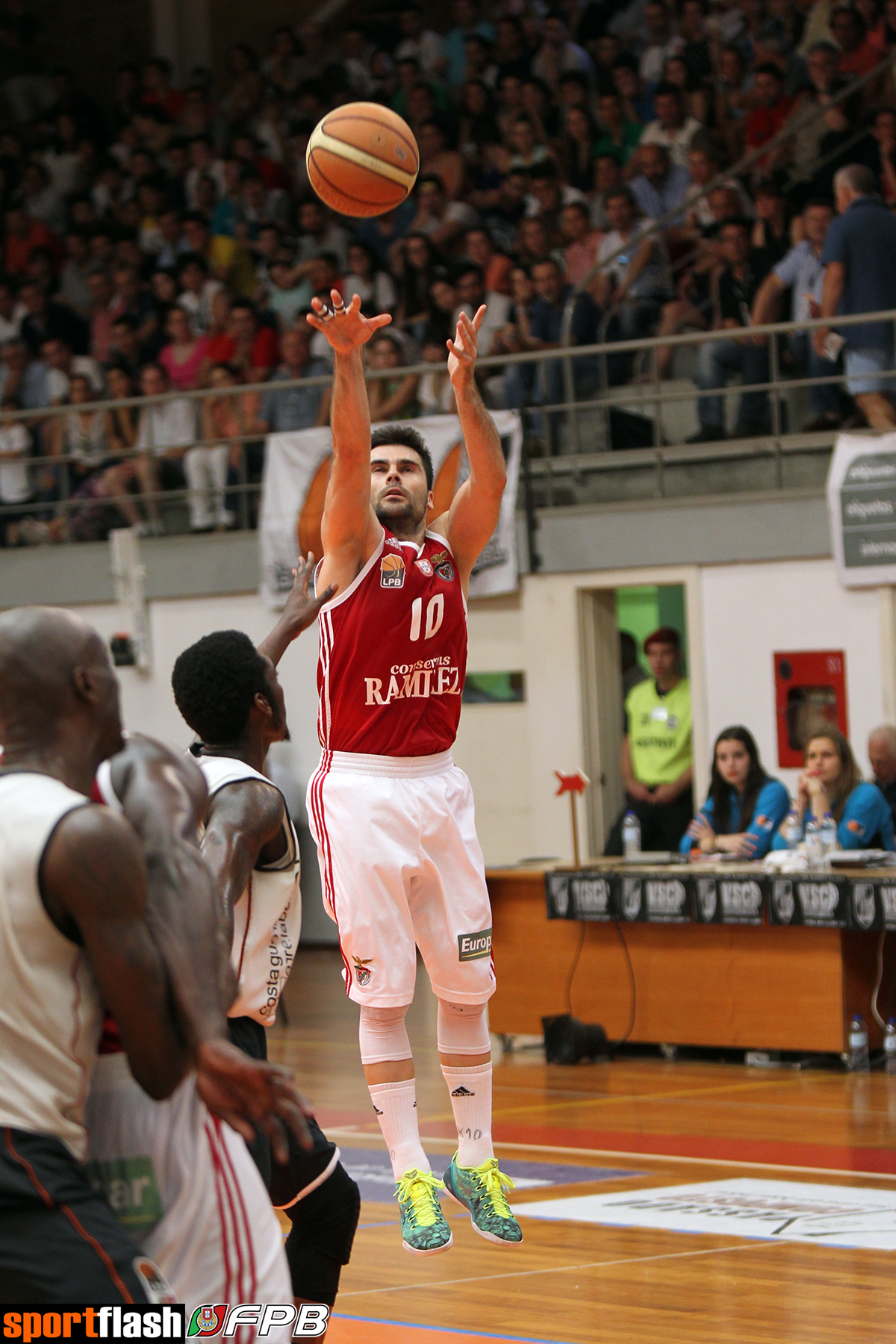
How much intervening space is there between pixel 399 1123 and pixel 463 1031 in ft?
1.14

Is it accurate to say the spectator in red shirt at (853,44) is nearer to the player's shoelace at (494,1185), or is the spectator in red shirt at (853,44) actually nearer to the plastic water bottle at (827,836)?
the plastic water bottle at (827,836)

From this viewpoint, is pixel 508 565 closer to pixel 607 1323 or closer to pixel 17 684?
pixel 607 1323

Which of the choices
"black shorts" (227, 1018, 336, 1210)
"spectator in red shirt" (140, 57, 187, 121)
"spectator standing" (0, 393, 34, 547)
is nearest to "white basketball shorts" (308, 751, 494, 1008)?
"black shorts" (227, 1018, 336, 1210)

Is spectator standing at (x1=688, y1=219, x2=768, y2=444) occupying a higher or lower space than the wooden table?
higher

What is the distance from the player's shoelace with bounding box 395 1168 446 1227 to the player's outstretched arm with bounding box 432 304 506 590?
179cm

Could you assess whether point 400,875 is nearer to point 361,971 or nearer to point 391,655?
point 361,971

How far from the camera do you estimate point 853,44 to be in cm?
1289

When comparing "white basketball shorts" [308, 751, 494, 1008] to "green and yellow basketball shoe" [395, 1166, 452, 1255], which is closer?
"green and yellow basketball shoe" [395, 1166, 452, 1255]

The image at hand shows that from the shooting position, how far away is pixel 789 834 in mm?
9672

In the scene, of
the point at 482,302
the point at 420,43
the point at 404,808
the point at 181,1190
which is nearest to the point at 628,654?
the point at 482,302

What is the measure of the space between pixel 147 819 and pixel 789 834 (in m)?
7.50

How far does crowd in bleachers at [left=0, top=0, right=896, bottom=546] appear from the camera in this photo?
41.1 ft

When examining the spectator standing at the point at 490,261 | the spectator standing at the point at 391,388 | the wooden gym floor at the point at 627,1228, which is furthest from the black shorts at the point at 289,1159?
the spectator standing at the point at 490,261

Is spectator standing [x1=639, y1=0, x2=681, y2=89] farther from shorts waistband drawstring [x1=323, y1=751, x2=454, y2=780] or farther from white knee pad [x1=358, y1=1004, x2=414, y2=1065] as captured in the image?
white knee pad [x1=358, y1=1004, x2=414, y2=1065]
